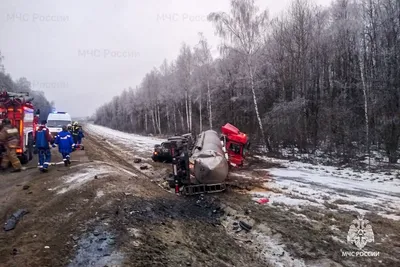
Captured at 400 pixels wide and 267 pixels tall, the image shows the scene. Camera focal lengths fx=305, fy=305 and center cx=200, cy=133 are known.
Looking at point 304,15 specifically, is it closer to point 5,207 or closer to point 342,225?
point 342,225

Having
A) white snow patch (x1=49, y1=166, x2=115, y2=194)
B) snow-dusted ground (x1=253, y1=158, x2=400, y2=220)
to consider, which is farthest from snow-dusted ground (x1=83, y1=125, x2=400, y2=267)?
white snow patch (x1=49, y1=166, x2=115, y2=194)

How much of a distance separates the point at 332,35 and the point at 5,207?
2660cm

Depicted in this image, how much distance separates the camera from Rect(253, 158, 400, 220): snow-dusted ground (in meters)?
7.36

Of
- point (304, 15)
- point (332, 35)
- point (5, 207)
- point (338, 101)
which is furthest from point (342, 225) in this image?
point (332, 35)

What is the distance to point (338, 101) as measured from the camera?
71.9 feet

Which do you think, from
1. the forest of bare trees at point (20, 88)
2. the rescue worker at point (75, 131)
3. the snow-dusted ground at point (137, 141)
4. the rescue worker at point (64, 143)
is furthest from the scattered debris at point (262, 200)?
the forest of bare trees at point (20, 88)

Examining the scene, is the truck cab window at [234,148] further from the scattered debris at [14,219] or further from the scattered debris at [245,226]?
the scattered debris at [14,219]

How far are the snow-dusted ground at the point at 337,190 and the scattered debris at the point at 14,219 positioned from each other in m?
5.62

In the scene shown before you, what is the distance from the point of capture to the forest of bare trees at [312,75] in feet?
54.9

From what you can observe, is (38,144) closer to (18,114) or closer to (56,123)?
(18,114)

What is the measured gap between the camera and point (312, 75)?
27156mm

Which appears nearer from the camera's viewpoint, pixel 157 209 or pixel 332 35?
pixel 157 209

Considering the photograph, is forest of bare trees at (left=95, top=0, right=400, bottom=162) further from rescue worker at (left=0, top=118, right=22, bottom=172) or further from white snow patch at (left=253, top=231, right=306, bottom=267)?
rescue worker at (left=0, top=118, right=22, bottom=172)

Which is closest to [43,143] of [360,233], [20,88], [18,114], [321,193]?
[18,114]
